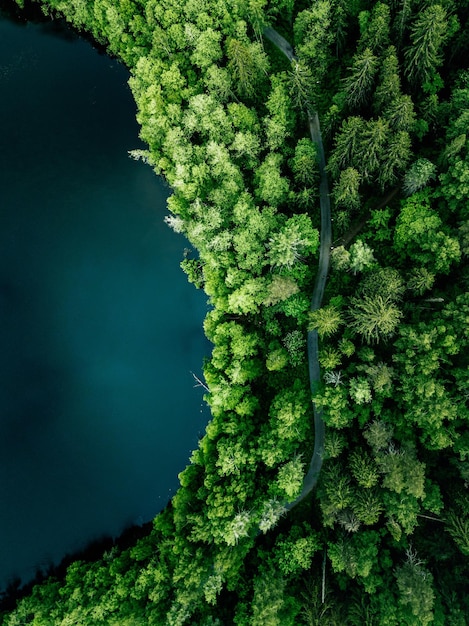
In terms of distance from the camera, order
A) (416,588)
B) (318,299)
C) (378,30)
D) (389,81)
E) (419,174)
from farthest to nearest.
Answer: (318,299) < (378,30) < (419,174) < (389,81) < (416,588)

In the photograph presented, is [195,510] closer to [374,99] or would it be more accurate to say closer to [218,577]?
[218,577]

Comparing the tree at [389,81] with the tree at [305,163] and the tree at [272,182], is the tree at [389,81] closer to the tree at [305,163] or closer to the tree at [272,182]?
the tree at [305,163]

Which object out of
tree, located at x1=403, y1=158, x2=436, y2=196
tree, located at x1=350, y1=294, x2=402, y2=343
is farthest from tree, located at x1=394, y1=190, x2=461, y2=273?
tree, located at x1=350, y1=294, x2=402, y2=343

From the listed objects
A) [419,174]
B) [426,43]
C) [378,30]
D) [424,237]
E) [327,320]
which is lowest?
[327,320]

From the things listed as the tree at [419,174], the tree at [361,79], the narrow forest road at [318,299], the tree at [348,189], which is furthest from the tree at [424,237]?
the tree at [361,79]

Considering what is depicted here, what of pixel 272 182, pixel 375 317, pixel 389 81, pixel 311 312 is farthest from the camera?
pixel 272 182

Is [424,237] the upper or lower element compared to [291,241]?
lower

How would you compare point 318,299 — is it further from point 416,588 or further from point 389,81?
point 416,588

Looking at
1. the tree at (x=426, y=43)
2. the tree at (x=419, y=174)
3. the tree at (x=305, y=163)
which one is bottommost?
the tree at (x=419, y=174)

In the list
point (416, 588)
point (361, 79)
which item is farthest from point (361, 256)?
point (416, 588)
